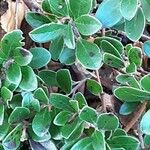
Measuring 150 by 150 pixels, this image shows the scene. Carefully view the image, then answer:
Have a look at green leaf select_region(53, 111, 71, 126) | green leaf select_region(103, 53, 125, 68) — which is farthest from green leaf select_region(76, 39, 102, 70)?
green leaf select_region(53, 111, 71, 126)

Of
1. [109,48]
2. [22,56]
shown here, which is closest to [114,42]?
[109,48]

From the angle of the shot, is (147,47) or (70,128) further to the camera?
(147,47)

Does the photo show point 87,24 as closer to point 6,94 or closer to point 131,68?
point 131,68

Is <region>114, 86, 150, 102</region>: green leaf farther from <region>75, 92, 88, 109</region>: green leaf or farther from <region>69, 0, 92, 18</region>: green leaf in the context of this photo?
<region>69, 0, 92, 18</region>: green leaf

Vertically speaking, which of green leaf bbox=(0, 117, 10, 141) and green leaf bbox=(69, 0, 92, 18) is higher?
green leaf bbox=(69, 0, 92, 18)

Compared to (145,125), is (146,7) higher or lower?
higher

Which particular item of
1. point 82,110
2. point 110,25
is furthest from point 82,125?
point 110,25

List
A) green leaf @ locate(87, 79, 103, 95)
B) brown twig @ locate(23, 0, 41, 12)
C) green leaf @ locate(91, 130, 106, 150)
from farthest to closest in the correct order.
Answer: brown twig @ locate(23, 0, 41, 12) < green leaf @ locate(87, 79, 103, 95) < green leaf @ locate(91, 130, 106, 150)
